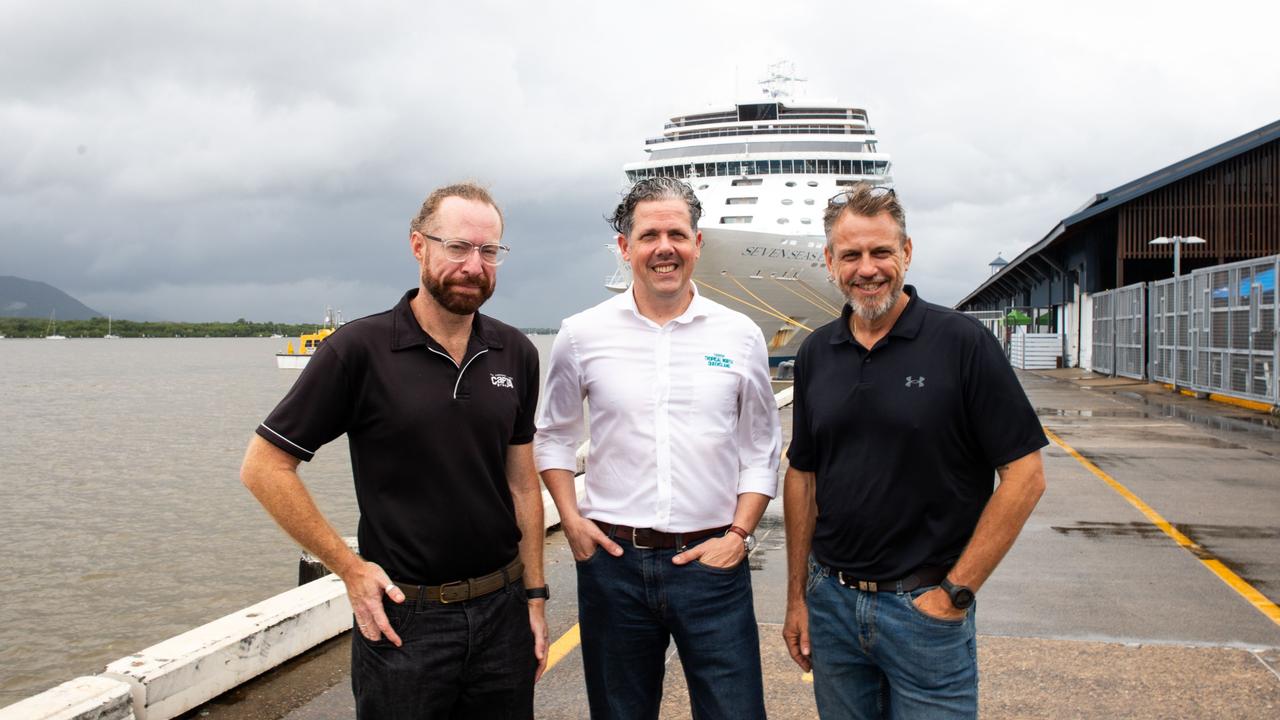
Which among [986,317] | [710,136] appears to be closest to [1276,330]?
[710,136]

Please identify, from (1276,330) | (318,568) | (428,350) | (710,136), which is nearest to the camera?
(428,350)

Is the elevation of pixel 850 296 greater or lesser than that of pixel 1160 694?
greater

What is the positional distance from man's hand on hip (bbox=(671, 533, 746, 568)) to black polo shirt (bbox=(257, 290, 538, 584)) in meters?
0.58

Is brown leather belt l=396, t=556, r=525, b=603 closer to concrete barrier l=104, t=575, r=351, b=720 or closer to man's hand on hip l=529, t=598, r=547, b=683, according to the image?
man's hand on hip l=529, t=598, r=547, b=683

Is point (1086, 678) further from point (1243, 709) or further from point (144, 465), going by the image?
point (144, 465)

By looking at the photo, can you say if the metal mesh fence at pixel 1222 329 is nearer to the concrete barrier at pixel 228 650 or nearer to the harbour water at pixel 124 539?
the harbour water at pixel 124 539

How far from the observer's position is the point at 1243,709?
13.0ft

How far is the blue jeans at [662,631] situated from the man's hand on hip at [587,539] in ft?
0.09

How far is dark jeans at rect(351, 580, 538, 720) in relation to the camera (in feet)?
8.70

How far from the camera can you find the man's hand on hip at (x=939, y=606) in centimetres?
253

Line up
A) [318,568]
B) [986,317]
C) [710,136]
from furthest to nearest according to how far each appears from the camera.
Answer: [986,317] < [710,136] < [318,568]

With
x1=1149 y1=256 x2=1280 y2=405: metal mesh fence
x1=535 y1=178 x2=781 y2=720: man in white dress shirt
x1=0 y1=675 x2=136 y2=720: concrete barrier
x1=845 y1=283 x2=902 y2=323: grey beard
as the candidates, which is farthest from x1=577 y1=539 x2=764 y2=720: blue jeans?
x1=1149 y1=256 x2=1280 y2=405: metal mesh fence

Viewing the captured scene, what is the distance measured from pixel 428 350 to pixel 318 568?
3927mm

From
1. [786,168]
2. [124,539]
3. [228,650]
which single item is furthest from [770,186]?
[228,650]
